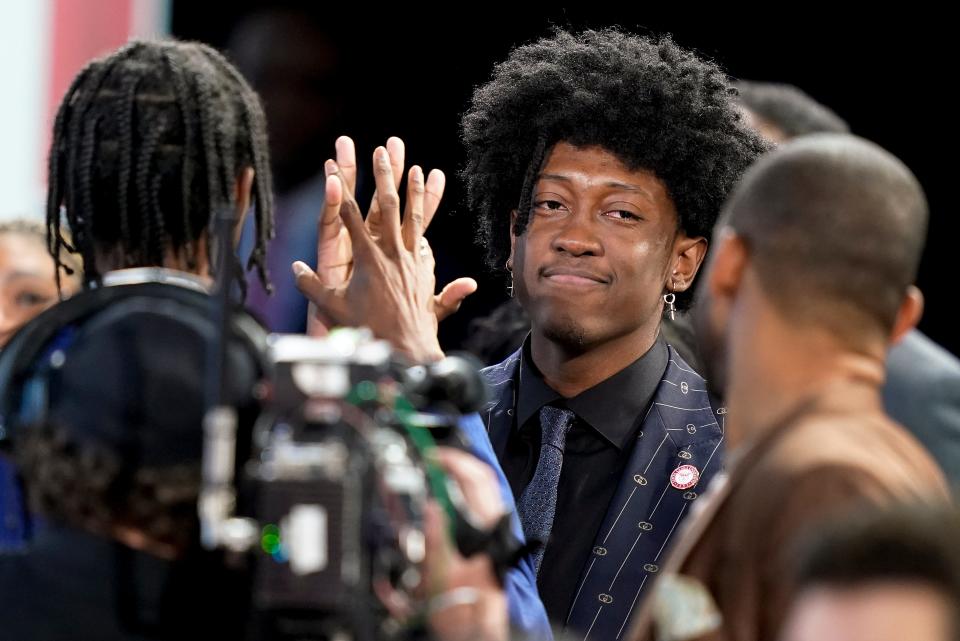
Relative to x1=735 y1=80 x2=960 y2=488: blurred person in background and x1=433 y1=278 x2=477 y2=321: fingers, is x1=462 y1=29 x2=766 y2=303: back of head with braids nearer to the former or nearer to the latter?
x1=433 y1=278 x2=477 y2=321: fingers

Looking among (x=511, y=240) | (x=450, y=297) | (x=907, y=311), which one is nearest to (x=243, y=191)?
(x=450, y=297)

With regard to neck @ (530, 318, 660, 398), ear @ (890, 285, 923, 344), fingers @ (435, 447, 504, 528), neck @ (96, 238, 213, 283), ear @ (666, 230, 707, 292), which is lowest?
neck @ (530, 318, 660, 398)

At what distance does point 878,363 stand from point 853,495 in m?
0.33

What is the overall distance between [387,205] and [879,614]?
5.26 ft

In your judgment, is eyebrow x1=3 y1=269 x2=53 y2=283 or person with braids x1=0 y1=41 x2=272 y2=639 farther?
eyebrow x1=3 y1=269 x2=53 y2=283

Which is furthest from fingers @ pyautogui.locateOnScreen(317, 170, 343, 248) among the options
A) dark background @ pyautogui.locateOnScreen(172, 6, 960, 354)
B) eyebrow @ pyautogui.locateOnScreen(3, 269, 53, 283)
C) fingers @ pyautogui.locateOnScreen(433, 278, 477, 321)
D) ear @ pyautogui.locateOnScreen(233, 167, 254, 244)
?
dark background @ pyautogui.locateOnScreen(172, 6, 960, 354)

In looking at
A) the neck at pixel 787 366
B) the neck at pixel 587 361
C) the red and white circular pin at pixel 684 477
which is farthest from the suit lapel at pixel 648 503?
the neck at pixel 787 366

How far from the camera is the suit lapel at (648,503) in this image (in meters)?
3.02

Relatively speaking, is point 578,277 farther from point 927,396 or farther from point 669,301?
point 927,396

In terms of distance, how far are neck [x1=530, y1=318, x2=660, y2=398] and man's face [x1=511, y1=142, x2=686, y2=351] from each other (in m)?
0.02

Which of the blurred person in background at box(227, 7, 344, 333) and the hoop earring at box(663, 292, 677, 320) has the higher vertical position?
the hoop earring at box(663, 292, 677, 320)

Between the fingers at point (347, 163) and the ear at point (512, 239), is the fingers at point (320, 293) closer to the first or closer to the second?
the fingers at point (347, 163)

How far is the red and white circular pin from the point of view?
10.5 feet

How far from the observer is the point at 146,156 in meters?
2.18
